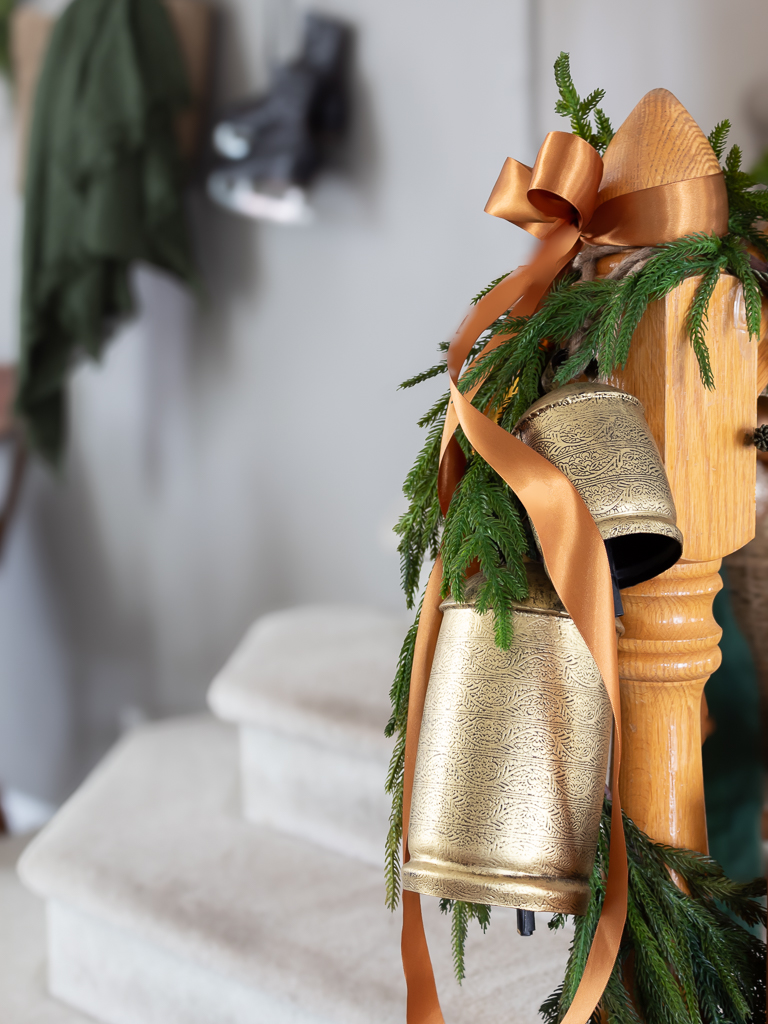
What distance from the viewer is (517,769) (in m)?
0.43

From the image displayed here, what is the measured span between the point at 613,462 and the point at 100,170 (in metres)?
1.37

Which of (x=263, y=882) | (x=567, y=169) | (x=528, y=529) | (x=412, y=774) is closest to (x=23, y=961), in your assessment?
(x=263, y=882)

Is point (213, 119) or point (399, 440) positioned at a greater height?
point (213, 119)

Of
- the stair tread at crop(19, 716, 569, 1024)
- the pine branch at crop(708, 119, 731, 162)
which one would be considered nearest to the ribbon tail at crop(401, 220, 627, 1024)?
the pine branch at crop(708, 119, 731, 162)

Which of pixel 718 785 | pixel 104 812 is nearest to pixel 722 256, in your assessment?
pixel 718 785

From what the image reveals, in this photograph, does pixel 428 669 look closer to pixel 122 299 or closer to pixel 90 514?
pixel 122 299

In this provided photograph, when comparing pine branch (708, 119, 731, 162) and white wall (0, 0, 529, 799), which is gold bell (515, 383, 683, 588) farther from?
white wall (0, 0, 529, 799)

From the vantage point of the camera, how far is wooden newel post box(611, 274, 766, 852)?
20.1 inches

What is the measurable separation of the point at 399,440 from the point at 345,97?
0.59 m

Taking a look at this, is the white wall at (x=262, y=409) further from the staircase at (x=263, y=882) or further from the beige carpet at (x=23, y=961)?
the beige carpet at (x=23, y=961)

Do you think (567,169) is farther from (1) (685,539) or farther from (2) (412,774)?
(2) (412,774)

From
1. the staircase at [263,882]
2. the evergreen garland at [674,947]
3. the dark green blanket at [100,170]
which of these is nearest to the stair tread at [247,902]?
the staircase at [263,882]

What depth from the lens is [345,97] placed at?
1.55 meters

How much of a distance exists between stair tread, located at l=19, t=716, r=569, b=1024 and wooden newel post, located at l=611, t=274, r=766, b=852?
0.95 feet
